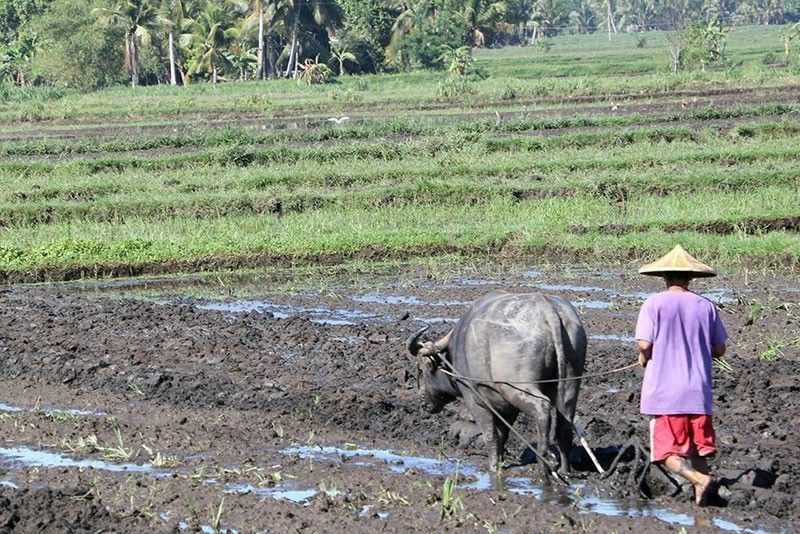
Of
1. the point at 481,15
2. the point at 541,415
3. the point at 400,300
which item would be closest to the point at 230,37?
the point at 481,15

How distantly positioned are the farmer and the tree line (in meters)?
43.1

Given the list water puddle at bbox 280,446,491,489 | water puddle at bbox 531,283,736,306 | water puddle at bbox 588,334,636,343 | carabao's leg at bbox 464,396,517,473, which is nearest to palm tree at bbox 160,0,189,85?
water puddle at bbox 531,283,736,306

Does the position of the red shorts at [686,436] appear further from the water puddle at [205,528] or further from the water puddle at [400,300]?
the water puddle at [400,300]

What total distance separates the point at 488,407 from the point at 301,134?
67.5ft

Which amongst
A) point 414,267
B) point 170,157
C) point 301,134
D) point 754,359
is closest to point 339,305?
point 414,267

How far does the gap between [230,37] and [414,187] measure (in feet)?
121

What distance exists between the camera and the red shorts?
6250 mm

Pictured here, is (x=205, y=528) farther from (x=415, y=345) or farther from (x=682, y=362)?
(x=682, y=362)

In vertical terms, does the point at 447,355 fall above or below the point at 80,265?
above

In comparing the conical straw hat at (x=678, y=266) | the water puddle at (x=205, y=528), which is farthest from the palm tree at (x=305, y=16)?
the water puddle at (x=205, y=528)

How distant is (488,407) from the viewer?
723 centimetres

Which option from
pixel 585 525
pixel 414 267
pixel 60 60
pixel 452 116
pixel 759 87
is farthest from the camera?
pixel 60 60

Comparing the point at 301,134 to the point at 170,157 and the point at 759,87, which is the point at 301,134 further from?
the point at 759,87

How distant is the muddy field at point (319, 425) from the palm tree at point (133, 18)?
38575 mm
